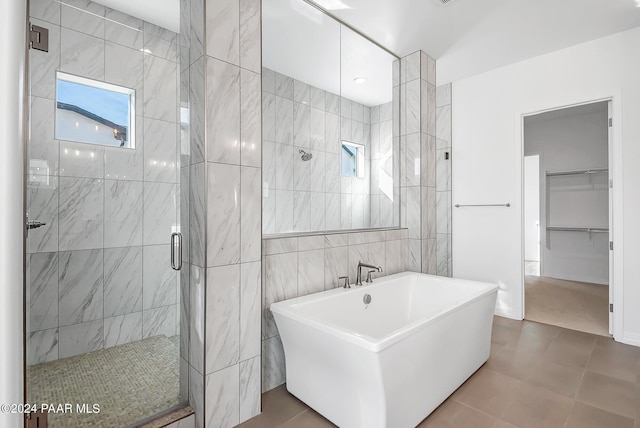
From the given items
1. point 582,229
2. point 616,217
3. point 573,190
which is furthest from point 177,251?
point 573,190

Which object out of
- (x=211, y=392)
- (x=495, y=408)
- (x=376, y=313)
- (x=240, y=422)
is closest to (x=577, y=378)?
(x=495, y=408)

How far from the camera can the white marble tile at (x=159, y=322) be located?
90.3 inches

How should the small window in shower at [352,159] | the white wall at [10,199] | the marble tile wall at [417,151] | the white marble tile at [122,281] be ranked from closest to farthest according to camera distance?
1. the white wall at [10,199]
2. the white marble tile at [122,281]
3. the small window in shower at [352,159]
4. the marble tile wall at [417,151]

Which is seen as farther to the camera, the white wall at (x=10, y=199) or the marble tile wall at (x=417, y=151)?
the marble tile wall at (x=417, y=151)

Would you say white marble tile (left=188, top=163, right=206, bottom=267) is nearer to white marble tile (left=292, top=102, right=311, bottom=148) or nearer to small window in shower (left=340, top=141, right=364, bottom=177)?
white marble tile (left=292, top=102, right=311, bottom=148)

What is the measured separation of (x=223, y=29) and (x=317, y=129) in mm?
1066

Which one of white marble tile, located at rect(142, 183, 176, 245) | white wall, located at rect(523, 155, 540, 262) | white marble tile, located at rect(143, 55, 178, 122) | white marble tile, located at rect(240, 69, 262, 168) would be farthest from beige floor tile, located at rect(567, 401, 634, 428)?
white wall, located at rect(523, 155, 540, 262)

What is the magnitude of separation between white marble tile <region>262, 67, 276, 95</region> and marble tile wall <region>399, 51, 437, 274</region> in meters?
1.58

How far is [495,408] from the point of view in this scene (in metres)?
1.84

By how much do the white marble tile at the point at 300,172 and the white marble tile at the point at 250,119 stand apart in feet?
1.89

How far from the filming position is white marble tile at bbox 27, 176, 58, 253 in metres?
1.79

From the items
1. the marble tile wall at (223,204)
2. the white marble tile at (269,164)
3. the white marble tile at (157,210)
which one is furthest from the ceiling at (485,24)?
the white marble tile at (157,210)

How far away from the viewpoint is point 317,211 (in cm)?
255

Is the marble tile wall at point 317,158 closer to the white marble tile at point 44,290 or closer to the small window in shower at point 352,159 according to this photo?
the small window in shower at point 352,159
